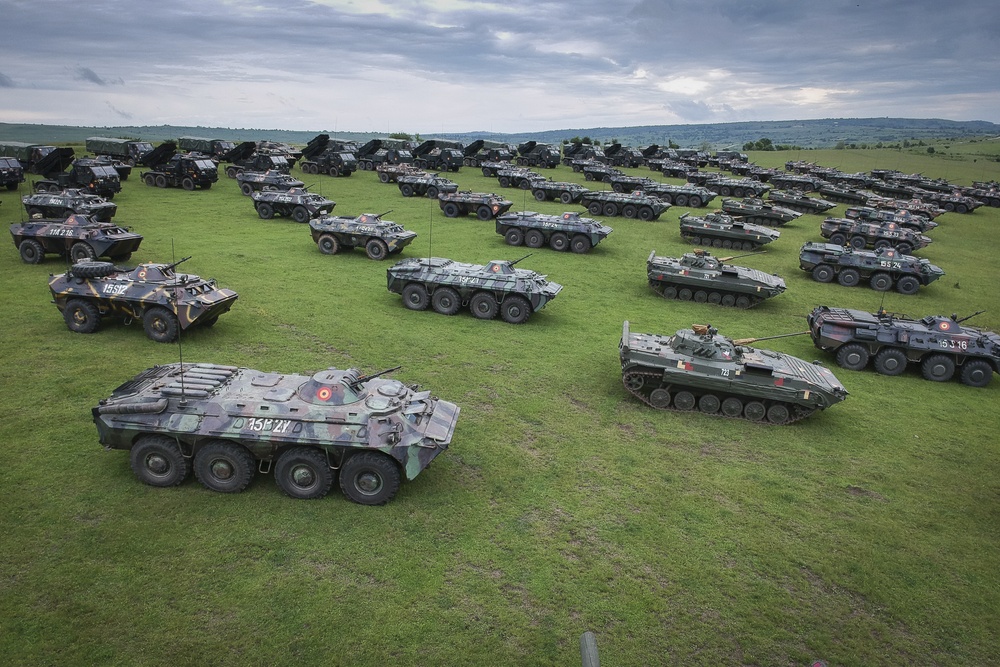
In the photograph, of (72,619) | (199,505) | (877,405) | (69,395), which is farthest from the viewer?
(877,405)

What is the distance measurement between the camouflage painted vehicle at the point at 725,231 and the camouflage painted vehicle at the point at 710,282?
29.1 feet

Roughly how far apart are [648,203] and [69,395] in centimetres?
3349

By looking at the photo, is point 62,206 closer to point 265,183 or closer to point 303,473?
point 265,183

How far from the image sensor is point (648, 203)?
39.2m

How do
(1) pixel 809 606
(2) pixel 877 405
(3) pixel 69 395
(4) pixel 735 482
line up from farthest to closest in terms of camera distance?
(2) pixel 877 405, (3) pixel 69 395, (4) pixel 735 482, (1) pixel 809 606

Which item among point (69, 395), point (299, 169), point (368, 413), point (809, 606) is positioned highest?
point (299, 169)

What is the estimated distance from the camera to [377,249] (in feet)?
86.3

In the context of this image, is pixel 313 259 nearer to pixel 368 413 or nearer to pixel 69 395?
pixel 69 395

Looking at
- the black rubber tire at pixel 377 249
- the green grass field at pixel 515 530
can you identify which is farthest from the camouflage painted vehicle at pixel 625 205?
the green grass field at pixel 515 530

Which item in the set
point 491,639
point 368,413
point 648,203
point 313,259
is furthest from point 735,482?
point 648,203

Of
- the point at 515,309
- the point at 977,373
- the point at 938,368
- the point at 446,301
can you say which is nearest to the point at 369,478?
the point at 515,309

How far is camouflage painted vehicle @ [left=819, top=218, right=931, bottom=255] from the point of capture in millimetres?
32719

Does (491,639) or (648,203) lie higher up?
(648,203)

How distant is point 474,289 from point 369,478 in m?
10.5
